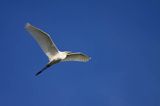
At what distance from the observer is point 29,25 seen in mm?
56062

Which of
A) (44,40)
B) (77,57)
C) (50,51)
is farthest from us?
(77,57)

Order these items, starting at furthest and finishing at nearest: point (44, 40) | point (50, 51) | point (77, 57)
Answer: point (77, 57) < point (50, 51) < point (44, 40)

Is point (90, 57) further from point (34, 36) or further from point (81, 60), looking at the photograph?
point (34, 36)

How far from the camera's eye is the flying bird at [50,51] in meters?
56.4

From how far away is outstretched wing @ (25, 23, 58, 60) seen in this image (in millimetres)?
56281

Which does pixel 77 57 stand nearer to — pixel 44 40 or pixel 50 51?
pixel 50 51

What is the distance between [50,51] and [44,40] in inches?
40.1

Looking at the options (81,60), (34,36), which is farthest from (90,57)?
(34,36)

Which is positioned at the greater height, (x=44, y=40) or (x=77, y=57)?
(x=77, y=57)

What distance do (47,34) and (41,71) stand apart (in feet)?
9.08

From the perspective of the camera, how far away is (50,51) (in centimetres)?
5769

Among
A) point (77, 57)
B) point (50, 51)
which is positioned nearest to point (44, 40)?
point (50, 51)

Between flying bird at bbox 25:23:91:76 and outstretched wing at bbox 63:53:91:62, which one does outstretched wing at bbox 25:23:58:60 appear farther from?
outstretched wing at bbox 63:53:91:62

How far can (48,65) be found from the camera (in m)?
57.8
